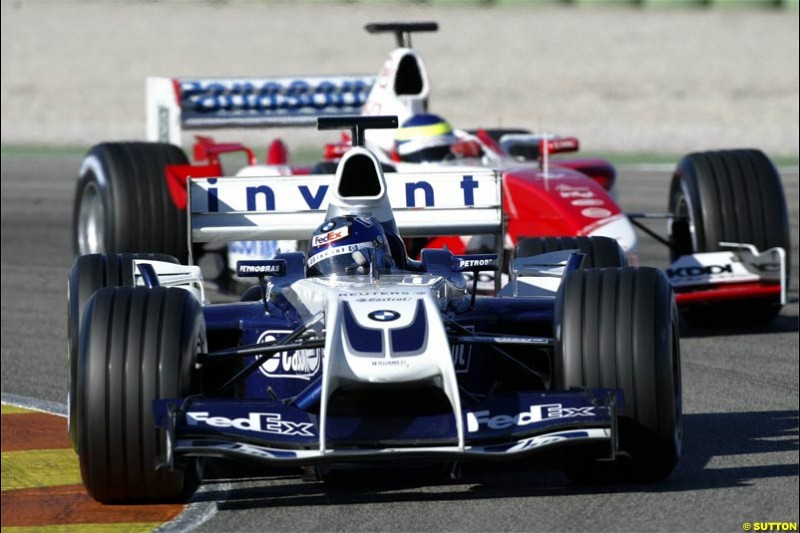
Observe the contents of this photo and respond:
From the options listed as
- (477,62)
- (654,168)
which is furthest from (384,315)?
(477,62)

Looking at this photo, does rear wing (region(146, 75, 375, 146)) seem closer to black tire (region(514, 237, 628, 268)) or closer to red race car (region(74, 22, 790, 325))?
red race car (region(74, 22, 790, 325))

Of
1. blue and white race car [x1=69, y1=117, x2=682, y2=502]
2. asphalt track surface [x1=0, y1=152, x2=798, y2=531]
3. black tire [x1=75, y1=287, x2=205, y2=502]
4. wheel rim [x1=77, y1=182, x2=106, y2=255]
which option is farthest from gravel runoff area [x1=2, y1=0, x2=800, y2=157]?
black tire [x1=75, y1=287, x2=205, y2=502]

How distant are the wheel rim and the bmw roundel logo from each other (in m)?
6.23

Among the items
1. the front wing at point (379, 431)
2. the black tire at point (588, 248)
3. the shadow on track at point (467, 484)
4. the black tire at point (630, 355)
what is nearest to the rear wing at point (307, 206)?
the black tire at point (588, 248)

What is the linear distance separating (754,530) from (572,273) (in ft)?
4.39

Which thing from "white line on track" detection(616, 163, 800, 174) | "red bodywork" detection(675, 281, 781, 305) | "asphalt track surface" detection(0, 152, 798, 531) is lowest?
"asphalt track surface" detection(0, 152, 798, 531)

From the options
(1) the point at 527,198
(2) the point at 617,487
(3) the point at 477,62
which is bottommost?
(2) the point at 617,487

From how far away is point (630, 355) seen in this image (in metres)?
7.05

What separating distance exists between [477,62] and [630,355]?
33.6 m

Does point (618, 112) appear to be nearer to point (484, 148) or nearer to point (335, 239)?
point (484, 148)

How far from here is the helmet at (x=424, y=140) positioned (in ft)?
43.6

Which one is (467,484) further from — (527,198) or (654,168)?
(654,168)

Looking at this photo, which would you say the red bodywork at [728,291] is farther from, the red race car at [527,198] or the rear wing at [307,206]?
the rear wing at [307,206]

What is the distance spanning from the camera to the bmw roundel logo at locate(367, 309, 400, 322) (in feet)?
23.1
